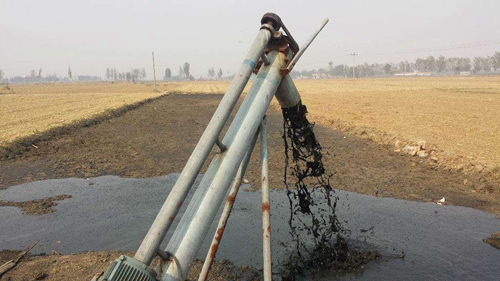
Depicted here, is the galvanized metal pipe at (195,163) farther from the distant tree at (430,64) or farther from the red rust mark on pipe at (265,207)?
the distant tree at (430,64)

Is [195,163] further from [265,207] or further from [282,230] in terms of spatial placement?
[282,230]

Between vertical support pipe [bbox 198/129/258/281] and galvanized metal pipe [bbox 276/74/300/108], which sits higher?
galvanized metal pipe [bbox 276/74/300/108]

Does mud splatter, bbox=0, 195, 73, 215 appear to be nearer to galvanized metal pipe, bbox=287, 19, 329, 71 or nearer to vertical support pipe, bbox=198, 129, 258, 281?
vertical support pipe, bbox=198, 129, 258, 281

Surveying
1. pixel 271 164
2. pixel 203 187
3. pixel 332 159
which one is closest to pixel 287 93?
pixel 203 187

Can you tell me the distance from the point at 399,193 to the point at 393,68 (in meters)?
185

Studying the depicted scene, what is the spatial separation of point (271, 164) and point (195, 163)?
7.98 metres

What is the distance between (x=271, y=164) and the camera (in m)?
10.4

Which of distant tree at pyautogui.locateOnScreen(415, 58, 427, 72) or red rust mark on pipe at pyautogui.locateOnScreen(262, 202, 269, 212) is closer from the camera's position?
red rust mark on pipe at pyautogui.locateOnScreen(262, 202, 269, 212)

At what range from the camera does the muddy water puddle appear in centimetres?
505

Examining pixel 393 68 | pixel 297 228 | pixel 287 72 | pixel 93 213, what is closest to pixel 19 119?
pixel 93 213

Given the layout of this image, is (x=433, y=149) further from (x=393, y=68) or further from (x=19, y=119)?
(x=393, y=68)

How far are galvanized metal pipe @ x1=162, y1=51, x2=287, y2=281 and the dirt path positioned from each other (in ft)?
14.6

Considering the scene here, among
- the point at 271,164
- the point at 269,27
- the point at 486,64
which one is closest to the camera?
the point at 269,27

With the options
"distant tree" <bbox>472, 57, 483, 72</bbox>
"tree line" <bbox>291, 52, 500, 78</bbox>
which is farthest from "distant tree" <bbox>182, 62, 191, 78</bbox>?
"distant tree" <bbox>472, 57, 483, 72</bbox>
